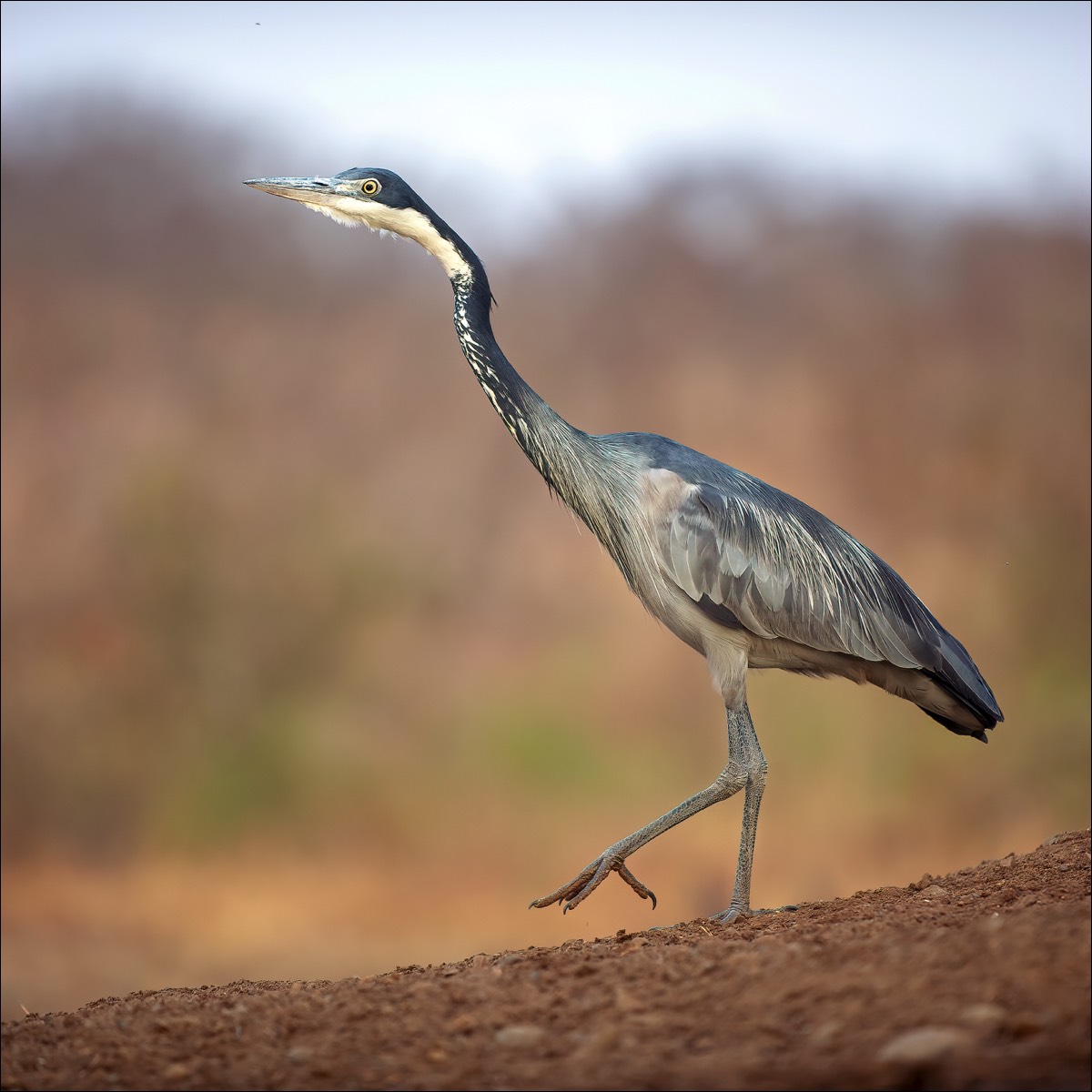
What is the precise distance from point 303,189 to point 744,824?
3617mm

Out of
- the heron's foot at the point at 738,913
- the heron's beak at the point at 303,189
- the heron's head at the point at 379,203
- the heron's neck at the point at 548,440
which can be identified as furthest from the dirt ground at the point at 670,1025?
the heron's beak at the point at 303,189

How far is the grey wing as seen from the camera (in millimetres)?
5352

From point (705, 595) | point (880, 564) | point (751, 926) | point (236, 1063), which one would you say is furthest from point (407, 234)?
point (236, 1063)

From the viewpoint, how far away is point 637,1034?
3010 mm

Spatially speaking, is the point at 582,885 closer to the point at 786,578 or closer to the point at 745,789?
the point at 745,789

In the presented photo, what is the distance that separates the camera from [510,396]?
5.62 m

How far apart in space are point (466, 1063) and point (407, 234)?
4017mm

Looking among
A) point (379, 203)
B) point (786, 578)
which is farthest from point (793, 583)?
point (379, 203)

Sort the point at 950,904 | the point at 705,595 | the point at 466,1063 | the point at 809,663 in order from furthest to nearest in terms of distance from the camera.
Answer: the point at 809,663 < the point at 705,595 < the point at 950,904 < the point at 466,1063

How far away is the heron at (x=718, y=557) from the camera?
5355 mm

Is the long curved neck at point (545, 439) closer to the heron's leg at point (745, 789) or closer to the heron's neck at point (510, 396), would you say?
the heron's neck at point (510, 396)

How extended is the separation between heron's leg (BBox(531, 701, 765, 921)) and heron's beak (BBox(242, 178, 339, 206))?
3.12 metres

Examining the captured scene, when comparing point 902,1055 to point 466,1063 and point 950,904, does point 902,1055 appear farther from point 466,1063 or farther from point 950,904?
point 950,904

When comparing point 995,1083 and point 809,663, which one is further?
point 809,663
